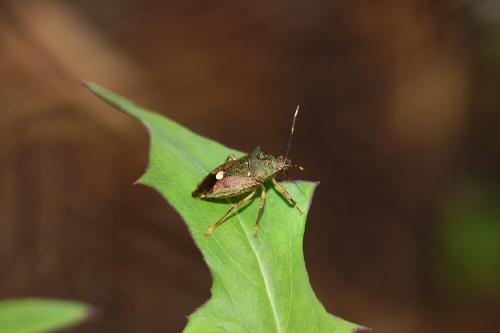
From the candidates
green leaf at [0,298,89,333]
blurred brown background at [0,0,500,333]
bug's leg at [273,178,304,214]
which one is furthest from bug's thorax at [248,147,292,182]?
blurred brown background at [0,0,500,333]

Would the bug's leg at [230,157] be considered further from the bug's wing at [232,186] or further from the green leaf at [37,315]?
the green leaf at [37,315]

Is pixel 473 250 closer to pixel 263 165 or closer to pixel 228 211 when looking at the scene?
pixel 263 165

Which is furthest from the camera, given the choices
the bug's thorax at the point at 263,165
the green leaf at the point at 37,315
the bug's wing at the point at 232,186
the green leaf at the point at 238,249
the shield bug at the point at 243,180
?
the bug's thorax at the point at 263,165

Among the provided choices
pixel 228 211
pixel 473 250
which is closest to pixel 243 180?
pixel 228 211

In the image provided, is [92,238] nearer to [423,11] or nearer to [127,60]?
→ [127,60]

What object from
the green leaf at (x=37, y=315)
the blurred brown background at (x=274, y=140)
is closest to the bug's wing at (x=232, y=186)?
the green leaf at (x=37, y=315)

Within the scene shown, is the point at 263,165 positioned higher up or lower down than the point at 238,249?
higher up
